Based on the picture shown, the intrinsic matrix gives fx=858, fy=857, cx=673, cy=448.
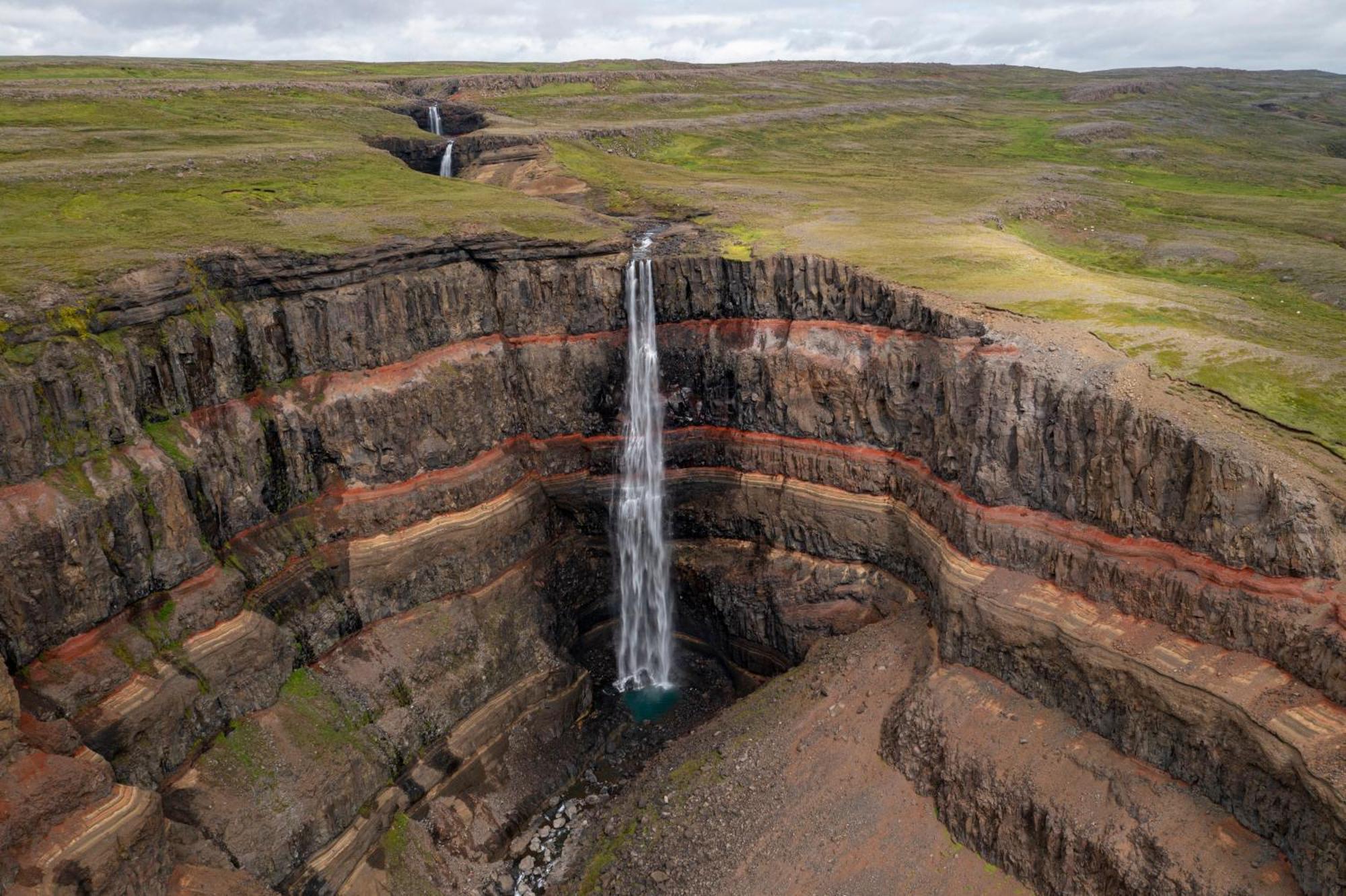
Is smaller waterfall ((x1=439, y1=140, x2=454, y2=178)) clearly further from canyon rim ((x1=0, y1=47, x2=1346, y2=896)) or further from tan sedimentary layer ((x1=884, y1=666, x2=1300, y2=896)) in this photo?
tan sedimentary layer ((x1=884, y1=666, x2=1300, y2=896))

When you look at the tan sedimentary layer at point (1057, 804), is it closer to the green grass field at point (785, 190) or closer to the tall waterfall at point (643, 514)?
the green grass field at point (785, 190)

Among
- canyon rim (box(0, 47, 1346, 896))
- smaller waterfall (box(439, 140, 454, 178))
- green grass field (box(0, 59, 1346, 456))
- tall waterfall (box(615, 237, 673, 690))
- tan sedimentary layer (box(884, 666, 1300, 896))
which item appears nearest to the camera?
tan sedimentary layer (box(884, 666, 1300, 896))

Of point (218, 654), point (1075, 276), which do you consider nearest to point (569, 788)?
point (218, 654)

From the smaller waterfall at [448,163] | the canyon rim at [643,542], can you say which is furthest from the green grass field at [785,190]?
the smaller waterfall at [448,163]

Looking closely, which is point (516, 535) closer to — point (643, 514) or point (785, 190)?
point (643, 514)

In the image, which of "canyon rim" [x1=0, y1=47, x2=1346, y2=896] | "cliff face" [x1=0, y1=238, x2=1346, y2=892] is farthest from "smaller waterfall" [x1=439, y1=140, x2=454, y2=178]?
"cliff face" [x1=0, y1=238, x2=1346, y2=892]

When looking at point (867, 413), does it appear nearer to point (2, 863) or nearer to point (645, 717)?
point (645, 717)
